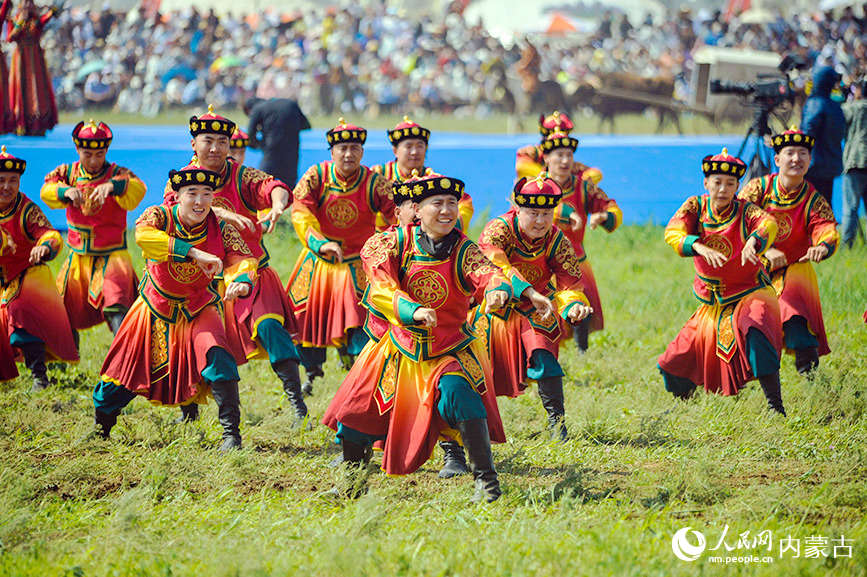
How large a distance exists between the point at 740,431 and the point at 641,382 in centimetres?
144

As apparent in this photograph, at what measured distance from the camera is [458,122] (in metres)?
22.0

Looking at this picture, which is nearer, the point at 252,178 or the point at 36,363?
the point at 252,178

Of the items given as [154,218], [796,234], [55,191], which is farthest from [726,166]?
[55,191]

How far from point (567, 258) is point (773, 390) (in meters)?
1.64

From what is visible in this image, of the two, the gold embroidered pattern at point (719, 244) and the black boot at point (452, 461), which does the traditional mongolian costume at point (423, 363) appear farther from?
the gold embroidered pattern at point (719, 244)

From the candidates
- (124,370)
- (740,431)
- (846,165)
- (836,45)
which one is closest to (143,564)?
(124,370)

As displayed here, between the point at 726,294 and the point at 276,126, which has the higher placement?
the point at 276,126

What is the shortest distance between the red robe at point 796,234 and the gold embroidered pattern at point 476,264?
9.04ft

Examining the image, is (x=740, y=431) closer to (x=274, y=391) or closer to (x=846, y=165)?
(x=274, y=391)

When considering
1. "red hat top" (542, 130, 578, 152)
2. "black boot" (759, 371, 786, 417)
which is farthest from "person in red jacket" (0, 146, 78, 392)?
"black boot" (759, 371, 786, 417)

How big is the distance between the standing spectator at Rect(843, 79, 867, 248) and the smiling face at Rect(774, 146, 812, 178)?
4.85 metres

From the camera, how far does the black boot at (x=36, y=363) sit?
6816 mm

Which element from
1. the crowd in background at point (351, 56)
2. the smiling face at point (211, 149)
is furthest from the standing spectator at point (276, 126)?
the crowd in background at point (351, 56)

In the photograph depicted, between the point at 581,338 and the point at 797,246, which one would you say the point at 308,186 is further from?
the point at 797,246
